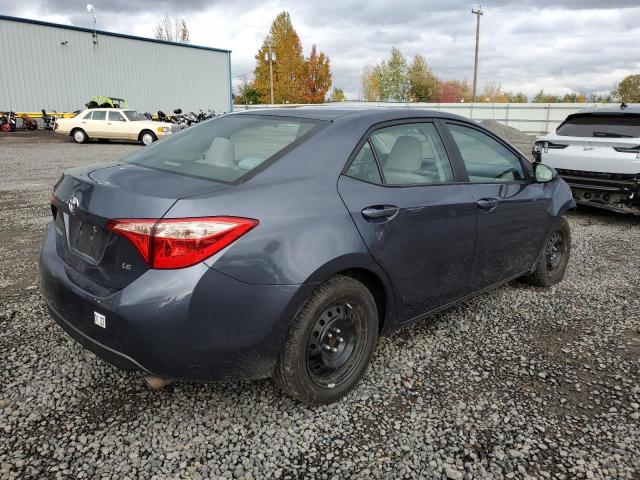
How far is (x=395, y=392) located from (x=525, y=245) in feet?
5.87

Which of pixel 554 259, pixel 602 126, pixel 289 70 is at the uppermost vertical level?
pixel 289 70

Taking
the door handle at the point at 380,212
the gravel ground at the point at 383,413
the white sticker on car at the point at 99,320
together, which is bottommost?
the gravel ground at the point at 383,413

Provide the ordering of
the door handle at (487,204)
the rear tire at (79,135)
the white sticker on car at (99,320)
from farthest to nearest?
the rear tire at (79,135)
the door handle at (487,204)
the white sticker on car at (99,320)

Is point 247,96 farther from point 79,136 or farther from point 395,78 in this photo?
point 79,136

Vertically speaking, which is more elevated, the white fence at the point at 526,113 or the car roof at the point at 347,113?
the white fence at the point at 526,113

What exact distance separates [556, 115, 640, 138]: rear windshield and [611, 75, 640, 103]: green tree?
5759cm

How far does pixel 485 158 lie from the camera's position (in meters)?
3.82

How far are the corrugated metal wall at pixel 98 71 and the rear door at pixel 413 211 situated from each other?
29.2 m

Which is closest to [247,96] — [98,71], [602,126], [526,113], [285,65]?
[285,65]

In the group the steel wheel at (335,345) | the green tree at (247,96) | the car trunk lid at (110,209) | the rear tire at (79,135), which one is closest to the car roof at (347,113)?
the car trunk lid at (110,209)

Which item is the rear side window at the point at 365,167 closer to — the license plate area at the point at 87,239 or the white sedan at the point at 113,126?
the license plate area at the point at 87,239

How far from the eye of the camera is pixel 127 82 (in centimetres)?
3131

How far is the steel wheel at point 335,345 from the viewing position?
258 cm

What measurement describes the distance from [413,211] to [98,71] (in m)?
31.6
